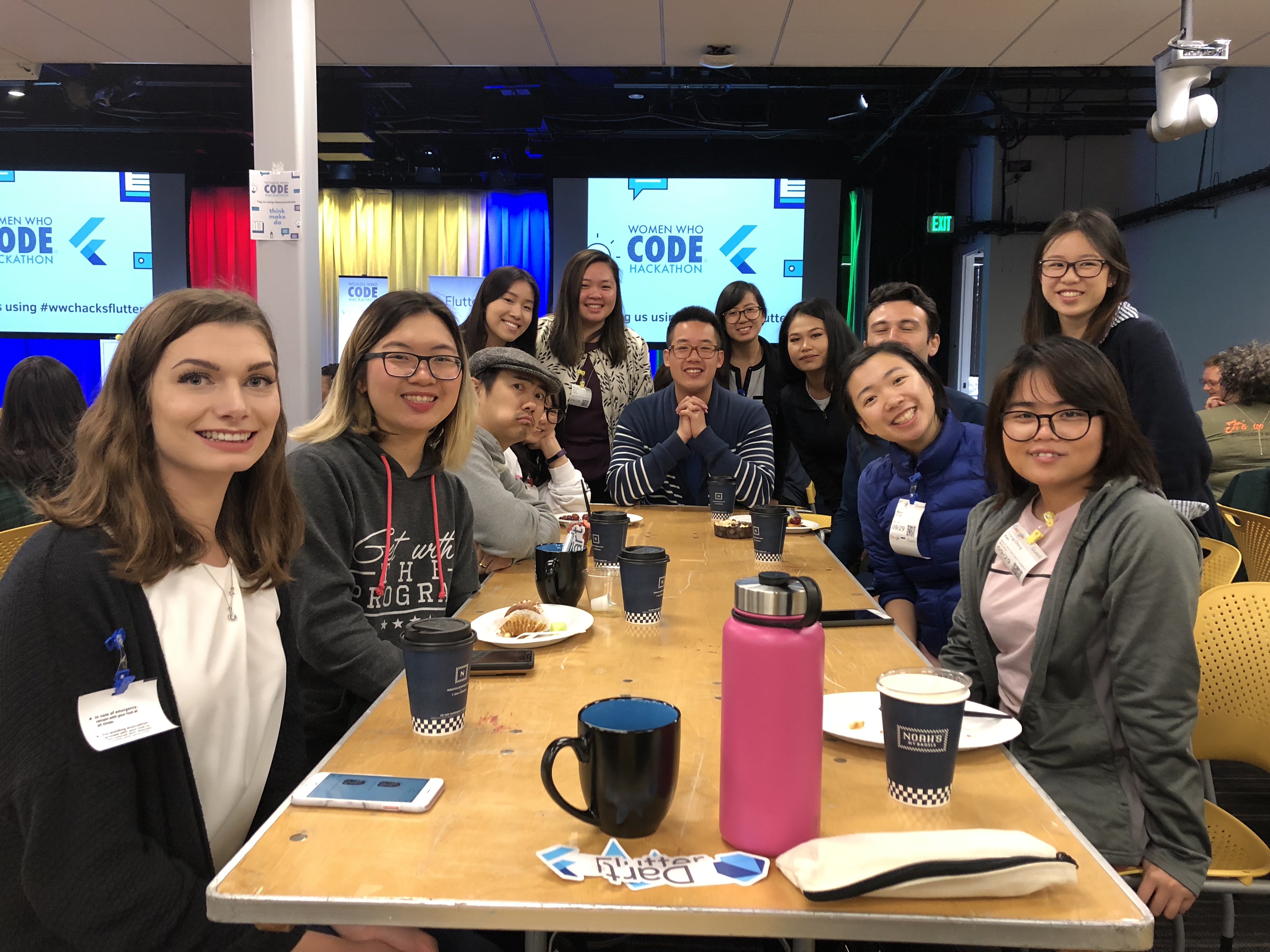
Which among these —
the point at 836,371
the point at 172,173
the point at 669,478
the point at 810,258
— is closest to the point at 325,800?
the point at 669,478

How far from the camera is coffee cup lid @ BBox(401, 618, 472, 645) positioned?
3.78 feet

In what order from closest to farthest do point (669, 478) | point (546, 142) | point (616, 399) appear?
point (669, 478) < point (616, 399) < point (546, 142)

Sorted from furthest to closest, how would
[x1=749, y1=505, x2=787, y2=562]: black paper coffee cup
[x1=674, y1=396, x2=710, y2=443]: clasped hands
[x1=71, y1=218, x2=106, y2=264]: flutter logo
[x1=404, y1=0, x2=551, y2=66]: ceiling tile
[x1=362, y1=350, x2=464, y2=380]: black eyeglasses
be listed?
1. [x1=71, y1=218, x2=106, y2=264]: flutter logo
2. [x1=404, y1=0, x2=551, y2=66]: ceiling tile
3. [x1=674, y1=396, x2=710, y2=443]: clasped hands
4. [x1=749, y1=505, x2=787, y2=562]: black paper coffee cup
5. [x1=362, y1=350, x2=464, y2=380]: black eyeglasses

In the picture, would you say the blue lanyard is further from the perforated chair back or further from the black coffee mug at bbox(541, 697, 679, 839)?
the perforated chair back

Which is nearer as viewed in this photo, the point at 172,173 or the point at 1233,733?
the point at 1233,733

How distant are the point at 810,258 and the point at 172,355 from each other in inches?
318

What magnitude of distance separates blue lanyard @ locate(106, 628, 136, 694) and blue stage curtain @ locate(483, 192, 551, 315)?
9.35m

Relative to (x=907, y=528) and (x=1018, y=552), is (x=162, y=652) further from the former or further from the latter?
(x=907, y=528)

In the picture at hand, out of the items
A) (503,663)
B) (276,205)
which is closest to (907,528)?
(503,663)

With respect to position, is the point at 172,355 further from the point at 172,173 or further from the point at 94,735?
the point at 172,173

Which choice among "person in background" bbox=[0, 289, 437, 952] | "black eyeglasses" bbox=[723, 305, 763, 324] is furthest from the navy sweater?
"person in background" bbox=[0, 289, 437, 952]

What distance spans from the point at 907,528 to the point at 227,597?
1.64 metres

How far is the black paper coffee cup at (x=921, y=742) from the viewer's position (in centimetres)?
99

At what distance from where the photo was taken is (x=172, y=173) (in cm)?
945
